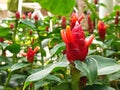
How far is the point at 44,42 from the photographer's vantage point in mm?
1215

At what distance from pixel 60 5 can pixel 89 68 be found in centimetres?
54

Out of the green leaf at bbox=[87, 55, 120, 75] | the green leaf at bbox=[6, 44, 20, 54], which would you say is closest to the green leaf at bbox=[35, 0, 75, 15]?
the green leaf at bbox=[6, 44, 20, 54]

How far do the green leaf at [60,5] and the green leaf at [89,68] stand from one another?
19.5 inches

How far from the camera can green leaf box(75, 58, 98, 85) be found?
0.57 metres

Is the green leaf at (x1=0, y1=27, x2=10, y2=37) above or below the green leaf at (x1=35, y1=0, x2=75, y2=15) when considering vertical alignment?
below

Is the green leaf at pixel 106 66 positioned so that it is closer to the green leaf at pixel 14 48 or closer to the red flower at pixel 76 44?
the red flower at pixel 76 44

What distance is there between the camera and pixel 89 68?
1.93ft

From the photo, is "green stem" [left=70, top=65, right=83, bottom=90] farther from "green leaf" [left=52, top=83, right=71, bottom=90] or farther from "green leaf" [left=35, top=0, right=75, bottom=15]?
"green leaf" [left=35, top=0, right=75, bottom=15]

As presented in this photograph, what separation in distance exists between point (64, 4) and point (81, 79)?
0.46 metres

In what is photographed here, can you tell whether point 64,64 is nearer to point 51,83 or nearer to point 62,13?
point 51,83

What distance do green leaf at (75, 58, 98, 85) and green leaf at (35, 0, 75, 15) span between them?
19.5 inches

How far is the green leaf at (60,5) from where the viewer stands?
1.08 m

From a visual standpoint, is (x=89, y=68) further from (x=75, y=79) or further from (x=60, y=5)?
(x=60, y=5)

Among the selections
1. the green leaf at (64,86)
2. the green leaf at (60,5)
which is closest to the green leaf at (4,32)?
the green leaf at (60,5)
